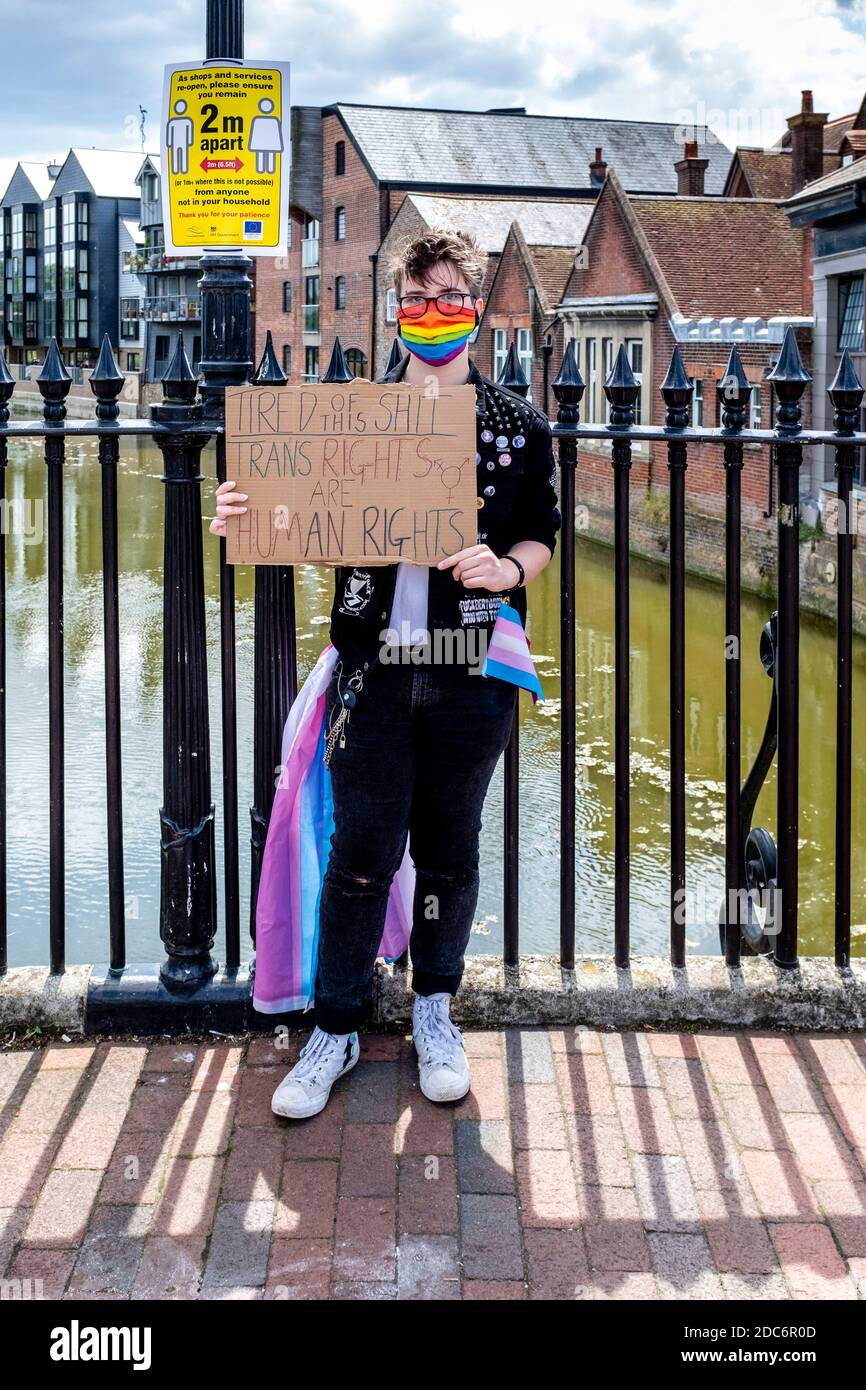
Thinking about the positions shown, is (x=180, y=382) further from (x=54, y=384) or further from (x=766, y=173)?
(x=766, y=173)

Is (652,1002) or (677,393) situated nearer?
(677,393)

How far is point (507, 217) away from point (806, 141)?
11.8 m

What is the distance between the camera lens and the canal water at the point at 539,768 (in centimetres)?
666

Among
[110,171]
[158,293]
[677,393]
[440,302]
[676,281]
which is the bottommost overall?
[677,393]

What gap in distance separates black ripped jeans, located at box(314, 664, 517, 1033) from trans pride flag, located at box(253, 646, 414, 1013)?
16 cm

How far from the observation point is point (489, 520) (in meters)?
2.94

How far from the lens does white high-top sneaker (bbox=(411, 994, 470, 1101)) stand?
304 cm

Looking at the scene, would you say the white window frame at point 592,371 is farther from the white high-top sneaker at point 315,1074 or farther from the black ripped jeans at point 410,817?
the white high-top sneaker at point 315,1074

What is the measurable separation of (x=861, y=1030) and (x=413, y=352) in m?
2.00

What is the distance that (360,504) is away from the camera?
2.88 meters

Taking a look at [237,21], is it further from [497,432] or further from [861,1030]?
[861,1030]

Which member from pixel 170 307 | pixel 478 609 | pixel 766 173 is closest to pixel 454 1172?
pixel 478 609

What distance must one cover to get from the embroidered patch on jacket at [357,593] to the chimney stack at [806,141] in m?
24.3

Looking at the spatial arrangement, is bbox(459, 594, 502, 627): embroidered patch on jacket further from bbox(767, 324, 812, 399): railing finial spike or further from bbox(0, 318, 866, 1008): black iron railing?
bbox(767, 324, 812, 399): railing finial spike
